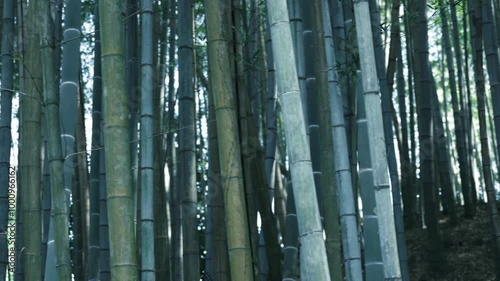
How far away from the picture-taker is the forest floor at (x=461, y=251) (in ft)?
23.8

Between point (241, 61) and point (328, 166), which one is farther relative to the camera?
point (241, 61)

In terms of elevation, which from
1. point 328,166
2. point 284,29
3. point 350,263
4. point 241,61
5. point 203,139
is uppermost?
point 203,139

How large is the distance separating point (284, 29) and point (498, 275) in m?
4.23

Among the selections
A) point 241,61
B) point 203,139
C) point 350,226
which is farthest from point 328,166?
point 203,139

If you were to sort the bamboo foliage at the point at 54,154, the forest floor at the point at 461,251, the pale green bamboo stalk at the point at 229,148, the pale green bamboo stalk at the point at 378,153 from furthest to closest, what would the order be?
the forest floor at the point at 461,251
the bamboo foliage at the point at 54,154
the pale green bamboo stalk at the point at 229,148
the pale green bamboo stalk at the point at 378,153

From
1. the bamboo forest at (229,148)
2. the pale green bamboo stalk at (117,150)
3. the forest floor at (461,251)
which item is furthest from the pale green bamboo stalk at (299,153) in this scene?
the forest floor at (461,251)

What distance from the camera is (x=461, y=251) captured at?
774 cm

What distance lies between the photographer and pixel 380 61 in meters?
6.00

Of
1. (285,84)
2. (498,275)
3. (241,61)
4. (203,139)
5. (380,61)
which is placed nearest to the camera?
(285,84)

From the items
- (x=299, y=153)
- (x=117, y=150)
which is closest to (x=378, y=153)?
(x=299, y=153)

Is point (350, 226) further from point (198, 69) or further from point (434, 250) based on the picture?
point (198, 69)

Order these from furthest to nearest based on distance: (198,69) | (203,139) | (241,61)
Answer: (203,139) < (198,69) < (241,61)

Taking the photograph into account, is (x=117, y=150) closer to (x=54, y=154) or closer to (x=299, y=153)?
(x=54, y=154)

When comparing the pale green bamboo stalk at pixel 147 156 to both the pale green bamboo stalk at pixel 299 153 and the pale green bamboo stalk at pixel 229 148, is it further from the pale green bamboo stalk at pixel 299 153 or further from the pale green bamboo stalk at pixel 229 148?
the pale green bamboo stalk at pixel 299 153
